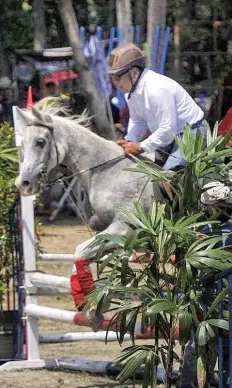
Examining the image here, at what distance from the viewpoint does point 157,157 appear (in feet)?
24.6

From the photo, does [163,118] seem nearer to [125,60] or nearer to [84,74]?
[125,60]

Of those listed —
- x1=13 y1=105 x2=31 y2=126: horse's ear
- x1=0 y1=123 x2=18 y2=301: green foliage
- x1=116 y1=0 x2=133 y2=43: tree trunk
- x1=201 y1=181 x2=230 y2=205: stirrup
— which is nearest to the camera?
x1=201 y1=181 x2=230 y2=205: stirrup

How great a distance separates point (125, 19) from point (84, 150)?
27.0 feet

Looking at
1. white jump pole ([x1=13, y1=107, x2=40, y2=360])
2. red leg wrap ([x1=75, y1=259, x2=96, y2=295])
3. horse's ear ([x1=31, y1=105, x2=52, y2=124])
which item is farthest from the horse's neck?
red leg wrap ([x1=75, y1=259, x2=96, y2=295])

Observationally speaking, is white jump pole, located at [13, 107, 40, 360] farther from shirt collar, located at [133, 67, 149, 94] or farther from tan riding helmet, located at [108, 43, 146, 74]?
shirt collar, located at [133, 67, 149, 94]

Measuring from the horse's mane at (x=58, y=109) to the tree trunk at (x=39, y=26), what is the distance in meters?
9.30

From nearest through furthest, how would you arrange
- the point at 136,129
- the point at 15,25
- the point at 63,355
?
1. the point at 136,129
2. the point at 63,355
3. the point at 15,25

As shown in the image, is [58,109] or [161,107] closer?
[161,107]

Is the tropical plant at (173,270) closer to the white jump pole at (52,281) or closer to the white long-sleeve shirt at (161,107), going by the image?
the white long-sleeve shirt at (161,107)

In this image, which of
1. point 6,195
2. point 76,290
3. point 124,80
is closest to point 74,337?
point 76,290

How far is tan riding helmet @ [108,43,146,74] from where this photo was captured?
7574 mm

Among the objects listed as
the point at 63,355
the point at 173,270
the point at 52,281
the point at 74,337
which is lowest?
the point at 63,355

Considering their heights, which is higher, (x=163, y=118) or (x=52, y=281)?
(x=163, y=118)

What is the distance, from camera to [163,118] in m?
7.38
